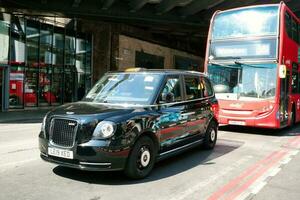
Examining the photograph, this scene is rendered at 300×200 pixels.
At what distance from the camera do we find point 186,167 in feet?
23.4

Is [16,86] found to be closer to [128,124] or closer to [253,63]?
[253,63]

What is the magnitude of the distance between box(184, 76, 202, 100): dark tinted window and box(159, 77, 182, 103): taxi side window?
1.14 ft

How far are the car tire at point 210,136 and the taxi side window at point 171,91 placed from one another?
71.8 inches

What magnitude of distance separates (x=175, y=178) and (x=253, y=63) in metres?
6.87

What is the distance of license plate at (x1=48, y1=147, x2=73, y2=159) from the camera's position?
221 inches

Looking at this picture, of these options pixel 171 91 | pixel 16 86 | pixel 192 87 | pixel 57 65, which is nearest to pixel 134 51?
pixel 57 65

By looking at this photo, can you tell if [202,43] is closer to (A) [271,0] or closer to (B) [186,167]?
(A) [271,0]

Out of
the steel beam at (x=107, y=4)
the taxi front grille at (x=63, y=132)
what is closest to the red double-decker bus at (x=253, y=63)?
the taxi front grille at (x=63, y=132)

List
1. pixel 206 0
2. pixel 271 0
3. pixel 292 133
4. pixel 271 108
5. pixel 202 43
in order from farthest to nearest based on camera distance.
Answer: pixel 202 43
pixel 271 0
pixel 206 0
pixel 292 133
pixel 271 108

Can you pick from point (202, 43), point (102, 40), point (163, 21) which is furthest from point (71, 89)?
point (202, 43)

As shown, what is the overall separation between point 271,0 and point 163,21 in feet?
24.1

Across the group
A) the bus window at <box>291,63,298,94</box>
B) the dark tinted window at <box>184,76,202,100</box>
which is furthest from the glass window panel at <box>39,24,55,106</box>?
the dark tinted window at <box>184,76,202,100</box>

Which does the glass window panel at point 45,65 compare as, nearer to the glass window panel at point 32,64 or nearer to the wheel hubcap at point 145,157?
the glass window panel at point 32,64

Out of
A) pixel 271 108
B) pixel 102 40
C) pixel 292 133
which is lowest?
pixel 292 133
